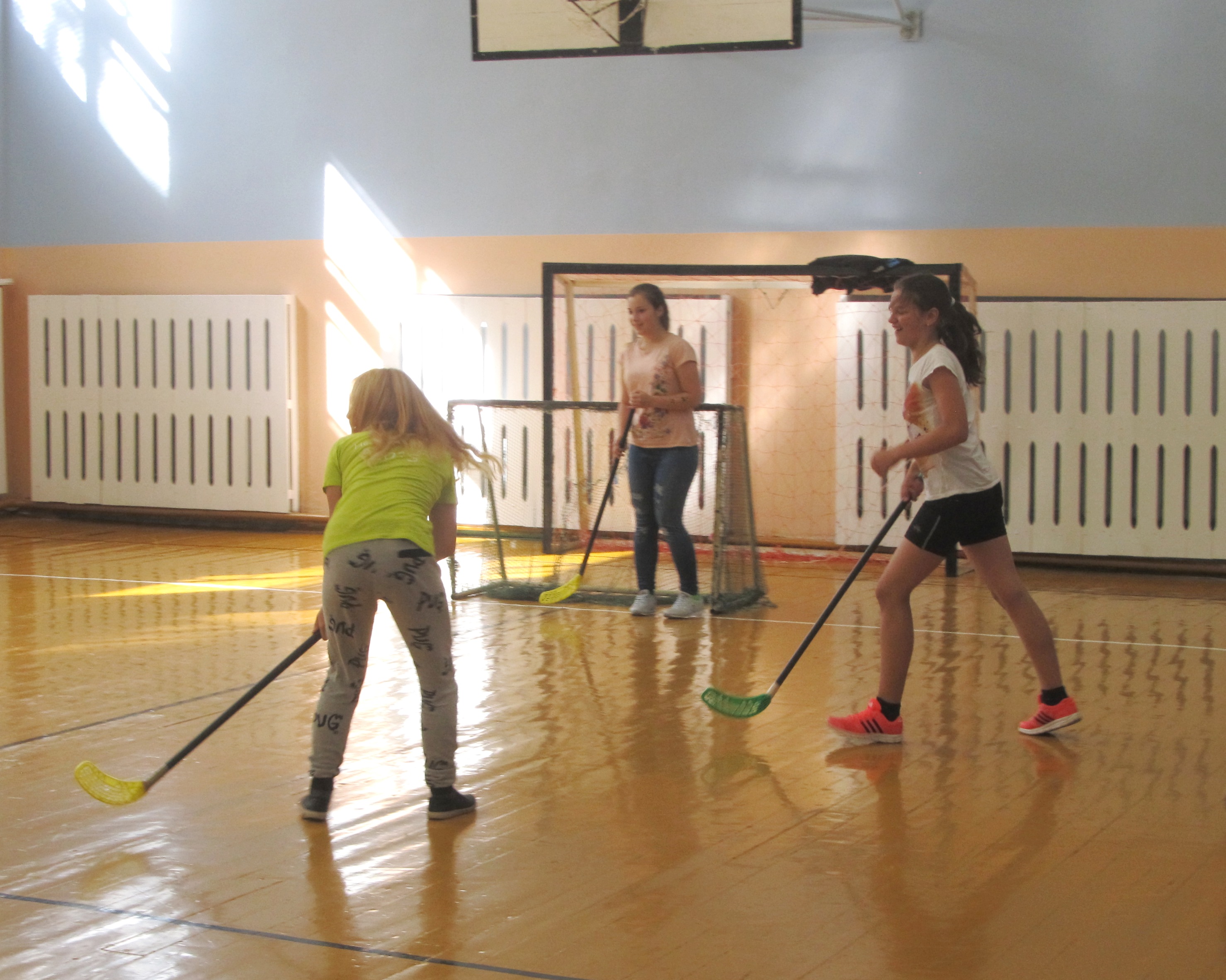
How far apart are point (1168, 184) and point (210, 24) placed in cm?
665

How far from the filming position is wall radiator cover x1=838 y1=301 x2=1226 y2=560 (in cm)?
788

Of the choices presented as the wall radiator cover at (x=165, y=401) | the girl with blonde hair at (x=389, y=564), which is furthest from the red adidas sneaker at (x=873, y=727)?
the wall radiator cover at (x=165, y=401)

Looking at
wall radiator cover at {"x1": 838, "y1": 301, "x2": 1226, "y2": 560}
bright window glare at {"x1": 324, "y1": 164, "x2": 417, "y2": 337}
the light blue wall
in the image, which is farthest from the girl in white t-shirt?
bright window glare at {"x1": 324, "y1": 164, "x2": 417, "y2": 337}

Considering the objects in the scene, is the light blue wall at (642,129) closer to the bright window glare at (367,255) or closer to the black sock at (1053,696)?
the bright window glare at (367,255)

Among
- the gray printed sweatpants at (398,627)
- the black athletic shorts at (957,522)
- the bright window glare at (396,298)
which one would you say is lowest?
the gray printed sweatpants at (398,627)

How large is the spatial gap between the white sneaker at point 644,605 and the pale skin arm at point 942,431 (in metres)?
2.52

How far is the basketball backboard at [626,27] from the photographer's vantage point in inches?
281

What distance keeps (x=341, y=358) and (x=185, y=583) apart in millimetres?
2815

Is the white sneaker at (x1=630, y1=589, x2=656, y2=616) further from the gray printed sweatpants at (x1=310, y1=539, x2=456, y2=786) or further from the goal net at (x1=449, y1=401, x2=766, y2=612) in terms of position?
the gray printed sweatpants at (x1=310, y1=539, x2=456, y2=786)

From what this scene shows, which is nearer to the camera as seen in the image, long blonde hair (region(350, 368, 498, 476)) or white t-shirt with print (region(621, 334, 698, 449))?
long blonde hair (region(350, 368, 498, 476))

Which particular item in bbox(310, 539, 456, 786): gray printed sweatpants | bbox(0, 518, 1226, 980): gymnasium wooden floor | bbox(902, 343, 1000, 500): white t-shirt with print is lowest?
bbox(0, 518, 1226, 980): gymnasium wooden floor

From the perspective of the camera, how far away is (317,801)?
11.1 feet

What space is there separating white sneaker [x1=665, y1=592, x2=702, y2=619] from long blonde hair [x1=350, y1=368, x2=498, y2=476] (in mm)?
2911

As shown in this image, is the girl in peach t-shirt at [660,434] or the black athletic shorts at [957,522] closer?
the black athletic shorts at [957,522]
